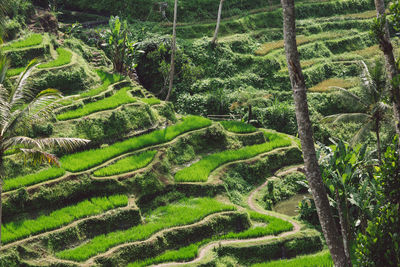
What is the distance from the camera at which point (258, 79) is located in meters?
21.5

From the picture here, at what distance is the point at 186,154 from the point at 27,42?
7.11 m

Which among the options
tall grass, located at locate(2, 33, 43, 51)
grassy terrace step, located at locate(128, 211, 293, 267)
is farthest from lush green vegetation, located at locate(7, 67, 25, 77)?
grassy terrace step, located at locate(128, 211, 293, 267)

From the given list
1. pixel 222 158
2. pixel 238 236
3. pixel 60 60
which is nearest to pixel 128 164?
pixel 222 158

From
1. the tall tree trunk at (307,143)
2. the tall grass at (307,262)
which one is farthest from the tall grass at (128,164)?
the tall tree trunk at (307,143)

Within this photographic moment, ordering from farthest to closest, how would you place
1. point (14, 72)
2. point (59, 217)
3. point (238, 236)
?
point (14, 72)
point (238, 236)
point (59, 217)

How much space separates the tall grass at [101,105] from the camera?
12955 mm

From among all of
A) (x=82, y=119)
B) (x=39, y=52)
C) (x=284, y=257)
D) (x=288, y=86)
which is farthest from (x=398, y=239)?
(x=288, y=86)

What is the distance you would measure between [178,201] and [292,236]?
311cm

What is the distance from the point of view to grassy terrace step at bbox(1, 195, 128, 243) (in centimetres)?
927

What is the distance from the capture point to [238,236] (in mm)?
10305

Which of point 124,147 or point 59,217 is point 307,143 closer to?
point 59,217

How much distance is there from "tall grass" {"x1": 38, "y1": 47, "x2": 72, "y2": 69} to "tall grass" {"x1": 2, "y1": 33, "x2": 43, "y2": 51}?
808 millimetres

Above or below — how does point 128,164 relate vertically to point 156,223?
above

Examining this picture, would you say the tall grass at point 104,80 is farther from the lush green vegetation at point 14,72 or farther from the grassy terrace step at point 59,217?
the grassy terrace step at point 59,217
